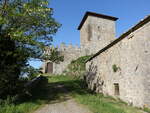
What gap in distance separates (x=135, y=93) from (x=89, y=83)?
8.63 meters

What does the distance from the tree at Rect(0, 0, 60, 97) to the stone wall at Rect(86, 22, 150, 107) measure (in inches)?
208

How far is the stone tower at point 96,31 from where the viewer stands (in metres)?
28.6

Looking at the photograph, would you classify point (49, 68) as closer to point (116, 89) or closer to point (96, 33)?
point (96, 33)

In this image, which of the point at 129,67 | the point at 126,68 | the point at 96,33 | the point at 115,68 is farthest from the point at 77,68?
the point at 129,67

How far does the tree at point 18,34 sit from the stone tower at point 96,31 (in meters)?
18.6

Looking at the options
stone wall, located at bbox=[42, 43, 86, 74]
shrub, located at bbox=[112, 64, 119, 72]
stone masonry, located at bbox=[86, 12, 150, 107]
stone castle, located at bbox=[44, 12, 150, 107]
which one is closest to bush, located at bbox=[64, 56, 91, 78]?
stone wall, located at bbox=[42, 43, 86, 74]

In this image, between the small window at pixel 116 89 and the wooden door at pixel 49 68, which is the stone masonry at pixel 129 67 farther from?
the wooden door at pixel 49 68

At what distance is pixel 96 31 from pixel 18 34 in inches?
893

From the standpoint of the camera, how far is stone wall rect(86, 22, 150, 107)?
8188 millimetres

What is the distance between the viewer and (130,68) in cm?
948

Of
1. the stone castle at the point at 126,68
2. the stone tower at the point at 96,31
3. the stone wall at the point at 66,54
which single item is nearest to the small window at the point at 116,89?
the stone castle at the point at 126,68

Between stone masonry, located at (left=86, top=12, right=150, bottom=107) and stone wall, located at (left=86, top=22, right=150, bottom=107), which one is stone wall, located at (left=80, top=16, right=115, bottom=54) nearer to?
stone masonry, located at (left=86, top=12, right=150, bottom=107)

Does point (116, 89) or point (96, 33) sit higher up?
point (96, 33)

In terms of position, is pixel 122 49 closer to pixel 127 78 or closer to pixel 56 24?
pixel 127 78
